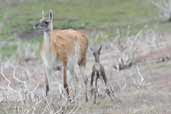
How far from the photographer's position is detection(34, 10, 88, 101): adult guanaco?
1562cm

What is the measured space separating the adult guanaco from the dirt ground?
0.50m

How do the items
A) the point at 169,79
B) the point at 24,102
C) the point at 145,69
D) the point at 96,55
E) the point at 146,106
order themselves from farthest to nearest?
the point at 145,69 < the point at 169,79 < the point at 96,55 < the point at 146,106 < the point at 24,102

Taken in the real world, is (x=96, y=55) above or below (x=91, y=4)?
below

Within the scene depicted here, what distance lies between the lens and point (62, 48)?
16.0 metres

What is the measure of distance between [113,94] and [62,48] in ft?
4.54

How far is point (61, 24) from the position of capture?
45.7 m

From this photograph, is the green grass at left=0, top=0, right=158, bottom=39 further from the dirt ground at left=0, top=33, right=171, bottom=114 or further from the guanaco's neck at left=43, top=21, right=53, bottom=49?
the guanaco's neck at left=43, top=21, right=53, bottom=49

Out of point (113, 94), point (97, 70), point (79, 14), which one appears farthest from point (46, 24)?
point (79, 14)

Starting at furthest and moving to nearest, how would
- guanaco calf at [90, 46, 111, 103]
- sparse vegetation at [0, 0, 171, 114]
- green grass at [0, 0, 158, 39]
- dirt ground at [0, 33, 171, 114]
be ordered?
green grass at [0, 0, 158, 39], guanaco calf at [90, 46, 111, 103], sparse vegetation at [0, 0, 171, 114], dirt ground at [0, 33, 171, 114]

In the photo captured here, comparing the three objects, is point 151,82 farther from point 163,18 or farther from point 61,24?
point 61,24

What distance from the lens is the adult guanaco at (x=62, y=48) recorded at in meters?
15.6

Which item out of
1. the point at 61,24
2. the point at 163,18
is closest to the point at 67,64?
the point at 163,18

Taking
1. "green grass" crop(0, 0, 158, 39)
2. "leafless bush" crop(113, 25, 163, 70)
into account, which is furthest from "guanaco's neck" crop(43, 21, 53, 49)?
"green grass" crop(0, 0, 158, 39)

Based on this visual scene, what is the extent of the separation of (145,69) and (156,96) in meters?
6.22
